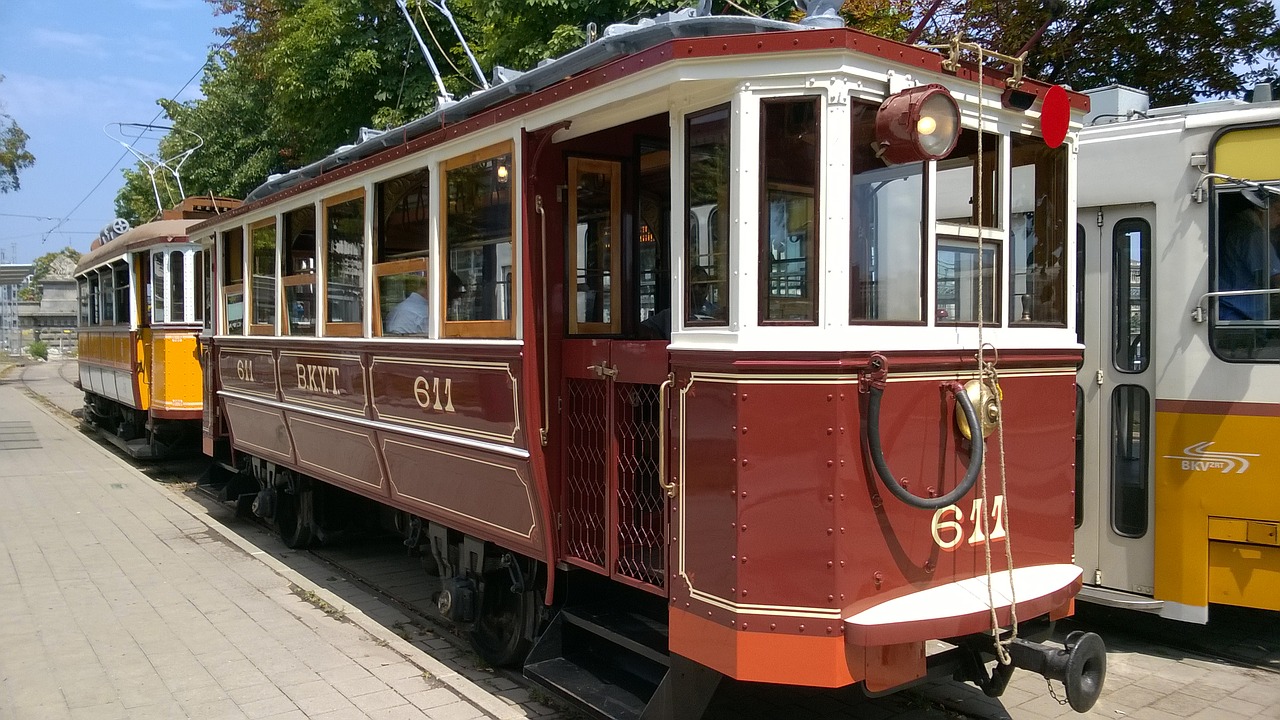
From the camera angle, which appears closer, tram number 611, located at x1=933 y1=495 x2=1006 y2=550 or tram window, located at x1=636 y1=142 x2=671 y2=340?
tram number 611, located at x1=933 y1=495 x2=1006 y2=550

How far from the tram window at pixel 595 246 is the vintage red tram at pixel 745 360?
0.01 meters

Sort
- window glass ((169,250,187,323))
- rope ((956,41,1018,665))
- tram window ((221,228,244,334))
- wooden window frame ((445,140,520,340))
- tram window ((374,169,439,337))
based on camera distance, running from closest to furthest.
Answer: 1. rope ((956,41,1018,665))
2. wooden window frame ((445,140,520,340))
3. tram window ((374,169,439,337))
4. tram window ((221,228,244,334))
5. window glass ((169,250,187,323))

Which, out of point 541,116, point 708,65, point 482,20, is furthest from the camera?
point 482,20

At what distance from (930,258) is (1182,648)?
11.6 feet

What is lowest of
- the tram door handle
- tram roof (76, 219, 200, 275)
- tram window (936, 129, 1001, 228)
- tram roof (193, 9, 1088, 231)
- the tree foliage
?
the tram door handle

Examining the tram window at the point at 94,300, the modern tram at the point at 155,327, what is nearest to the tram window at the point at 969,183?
the modern tram at the point at 155,327

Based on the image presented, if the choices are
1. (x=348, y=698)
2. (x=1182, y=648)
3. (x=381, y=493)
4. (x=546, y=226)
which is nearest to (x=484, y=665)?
(x=348, y=698)

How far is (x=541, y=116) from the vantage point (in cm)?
422

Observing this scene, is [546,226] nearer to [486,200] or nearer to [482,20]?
[486,200]

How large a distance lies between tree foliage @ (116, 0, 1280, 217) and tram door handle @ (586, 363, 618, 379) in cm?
158

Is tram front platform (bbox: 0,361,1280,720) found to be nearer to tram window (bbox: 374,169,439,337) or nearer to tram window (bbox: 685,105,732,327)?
tram window (bbox: 374,169,439,337)

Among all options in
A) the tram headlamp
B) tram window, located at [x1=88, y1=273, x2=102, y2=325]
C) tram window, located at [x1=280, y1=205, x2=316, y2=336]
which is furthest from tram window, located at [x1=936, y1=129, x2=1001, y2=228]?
tram window, located at [x1=88, y1=273, x2=102, y2=325]

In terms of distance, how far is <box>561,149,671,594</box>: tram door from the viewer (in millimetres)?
4133

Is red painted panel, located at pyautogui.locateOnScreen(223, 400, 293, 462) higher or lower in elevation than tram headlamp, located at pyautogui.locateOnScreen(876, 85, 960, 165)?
lower
